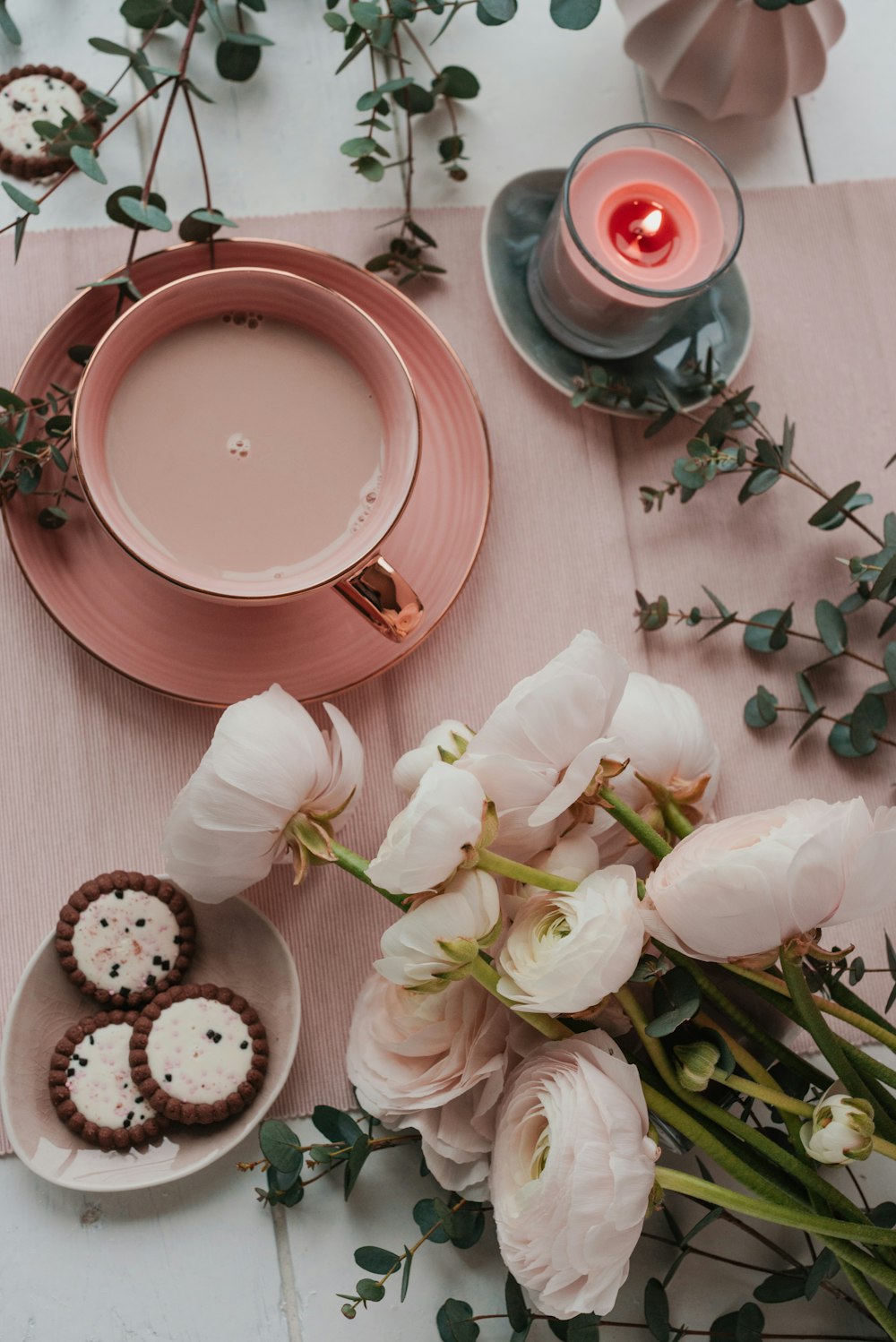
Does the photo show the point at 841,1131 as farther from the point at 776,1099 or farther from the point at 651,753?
the point at 651,753

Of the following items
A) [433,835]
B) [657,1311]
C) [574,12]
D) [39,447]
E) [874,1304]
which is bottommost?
[657,1311]

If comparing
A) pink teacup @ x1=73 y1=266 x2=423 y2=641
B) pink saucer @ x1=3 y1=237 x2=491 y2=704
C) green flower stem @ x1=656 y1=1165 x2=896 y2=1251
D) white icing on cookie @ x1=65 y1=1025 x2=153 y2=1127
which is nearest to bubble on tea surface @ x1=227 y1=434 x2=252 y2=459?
pink teacup @ x1=73 y1=266 x2=423 y2=641

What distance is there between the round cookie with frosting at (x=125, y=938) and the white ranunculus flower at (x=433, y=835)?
0.98 feet

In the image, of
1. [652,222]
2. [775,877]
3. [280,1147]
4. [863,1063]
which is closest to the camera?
[775,877]

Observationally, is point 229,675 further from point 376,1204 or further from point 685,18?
point 685,18

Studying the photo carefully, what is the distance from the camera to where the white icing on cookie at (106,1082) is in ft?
2.39

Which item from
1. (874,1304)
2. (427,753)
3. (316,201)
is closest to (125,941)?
(427,753)

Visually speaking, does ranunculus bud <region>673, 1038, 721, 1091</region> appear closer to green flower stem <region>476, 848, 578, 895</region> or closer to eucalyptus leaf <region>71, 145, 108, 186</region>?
green flower stem <region>476, 848, 578, 895</region>

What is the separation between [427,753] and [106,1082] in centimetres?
35

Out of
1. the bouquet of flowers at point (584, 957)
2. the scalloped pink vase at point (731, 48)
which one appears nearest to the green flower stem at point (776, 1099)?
the bouquet of flowers at point (584, 957)

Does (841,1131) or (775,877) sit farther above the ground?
(775,877)

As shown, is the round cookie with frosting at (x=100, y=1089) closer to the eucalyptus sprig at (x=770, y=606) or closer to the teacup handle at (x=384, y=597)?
the teacup handle at (x=384, y=597)

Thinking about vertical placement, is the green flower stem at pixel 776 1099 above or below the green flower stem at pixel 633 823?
below

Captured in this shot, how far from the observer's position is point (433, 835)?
50 centimetres
